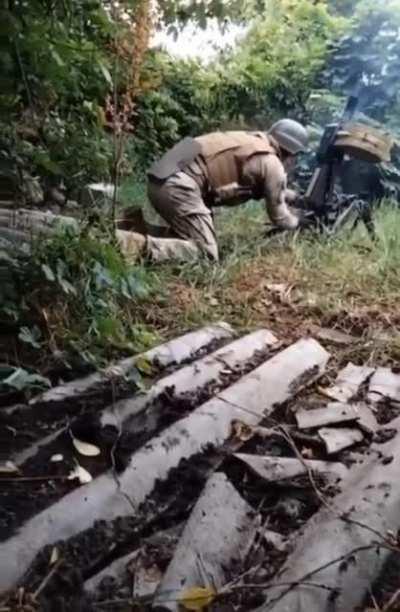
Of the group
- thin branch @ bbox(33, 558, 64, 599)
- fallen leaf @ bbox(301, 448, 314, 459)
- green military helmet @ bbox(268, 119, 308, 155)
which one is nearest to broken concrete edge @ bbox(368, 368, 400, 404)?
fallen leaf @ bbox(301, 448, 314, 459)

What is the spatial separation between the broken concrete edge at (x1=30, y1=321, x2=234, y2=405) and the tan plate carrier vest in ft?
6.25

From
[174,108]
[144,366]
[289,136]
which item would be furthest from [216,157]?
[174,108]

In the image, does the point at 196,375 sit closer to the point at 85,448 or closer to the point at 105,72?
the point at 85,448

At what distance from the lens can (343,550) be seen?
57.2 inches

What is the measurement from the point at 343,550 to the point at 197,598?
33 centimetres

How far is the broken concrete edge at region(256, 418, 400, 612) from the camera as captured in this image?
1.33 m

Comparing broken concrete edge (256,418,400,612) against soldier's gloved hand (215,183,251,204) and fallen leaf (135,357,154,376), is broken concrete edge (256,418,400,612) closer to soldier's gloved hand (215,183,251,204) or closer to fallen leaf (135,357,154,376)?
fallen leaf (135,357,154,376)

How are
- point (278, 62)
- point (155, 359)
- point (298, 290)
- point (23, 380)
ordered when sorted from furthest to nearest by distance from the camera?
point (278, 62) < point (298, 290) < point (155, 359) < point (23, 380)

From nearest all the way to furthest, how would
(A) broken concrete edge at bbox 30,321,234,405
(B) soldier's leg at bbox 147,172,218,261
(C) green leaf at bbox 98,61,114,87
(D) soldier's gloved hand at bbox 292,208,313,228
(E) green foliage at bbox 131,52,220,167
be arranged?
(A) broken concrete edge at bbox 30,321,234,405 → (C) green leaf at bbox 98,61,114,87 → (B) soldier's leg at bbox 147,172,218,261 → (D) soldier's gloved hand at bbox 292,208,313,228 → (E) green foliage at bbox 131,52,220,167

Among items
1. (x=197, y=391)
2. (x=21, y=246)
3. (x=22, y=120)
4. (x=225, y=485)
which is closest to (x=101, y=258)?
(x=21, y=246)

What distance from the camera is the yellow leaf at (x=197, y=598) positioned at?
4.31 feet

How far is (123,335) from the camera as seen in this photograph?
8.67 feet

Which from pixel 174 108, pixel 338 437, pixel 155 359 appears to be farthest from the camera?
pixel 174 108

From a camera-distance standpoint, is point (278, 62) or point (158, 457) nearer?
point (158, 457)
